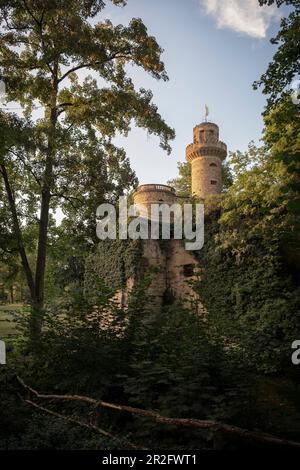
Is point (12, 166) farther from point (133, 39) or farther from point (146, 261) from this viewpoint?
point (146, 261)

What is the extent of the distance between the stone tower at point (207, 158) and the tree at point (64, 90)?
15.1m

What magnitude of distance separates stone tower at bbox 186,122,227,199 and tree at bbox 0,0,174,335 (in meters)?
15.1

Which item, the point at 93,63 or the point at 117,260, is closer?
the point at 93,63

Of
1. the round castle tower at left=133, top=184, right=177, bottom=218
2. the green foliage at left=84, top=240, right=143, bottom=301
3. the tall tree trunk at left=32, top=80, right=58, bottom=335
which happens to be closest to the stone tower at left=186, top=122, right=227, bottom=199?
the round castle tower at left=133, top=184, right=177, bottom=218

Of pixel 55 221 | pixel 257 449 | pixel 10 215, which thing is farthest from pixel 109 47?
pixel 257 449

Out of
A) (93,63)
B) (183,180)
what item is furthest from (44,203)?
(183,180)

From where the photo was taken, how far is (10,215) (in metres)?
11.3

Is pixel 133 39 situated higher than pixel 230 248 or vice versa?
pixel 133 39

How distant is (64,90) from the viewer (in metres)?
12.6

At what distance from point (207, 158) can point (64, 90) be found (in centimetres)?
1687

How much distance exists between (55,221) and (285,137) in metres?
10.5
